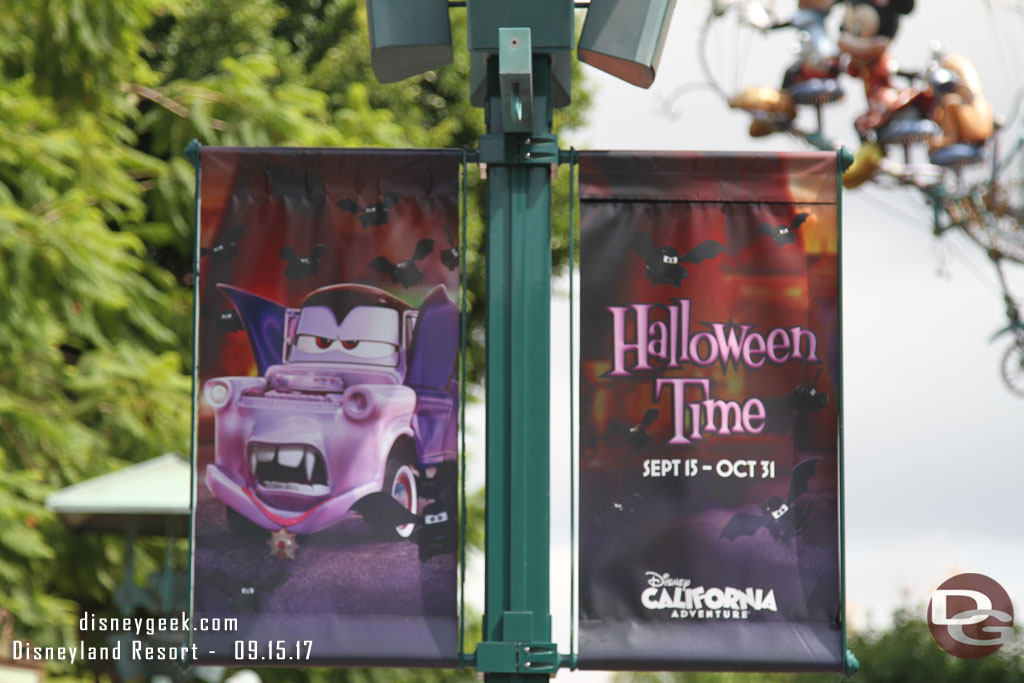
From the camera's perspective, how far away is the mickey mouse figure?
1677cm

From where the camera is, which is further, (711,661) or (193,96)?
(193,96)

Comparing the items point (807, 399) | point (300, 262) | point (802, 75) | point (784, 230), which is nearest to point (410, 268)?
point (300, 262)

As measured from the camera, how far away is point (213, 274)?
16.1 ft

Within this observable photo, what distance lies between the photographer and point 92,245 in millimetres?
12031

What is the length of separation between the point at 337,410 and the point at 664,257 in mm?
1277

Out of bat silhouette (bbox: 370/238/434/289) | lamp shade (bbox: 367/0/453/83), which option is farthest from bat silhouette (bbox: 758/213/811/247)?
lamp shade (bbox: 367/0/453/83)

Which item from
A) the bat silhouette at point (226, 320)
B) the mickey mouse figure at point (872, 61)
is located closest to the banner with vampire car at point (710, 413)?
the bat silhouette at point (226, 320)

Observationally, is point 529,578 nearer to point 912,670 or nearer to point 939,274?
point 939,274

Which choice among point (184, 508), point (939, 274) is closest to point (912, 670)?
point (939, 274)

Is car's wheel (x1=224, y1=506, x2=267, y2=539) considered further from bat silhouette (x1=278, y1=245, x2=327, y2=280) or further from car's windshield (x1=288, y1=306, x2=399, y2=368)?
bat silhouette (x1=278, y1=245, x2=327, y2=280)

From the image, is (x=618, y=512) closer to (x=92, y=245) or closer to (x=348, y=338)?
(x=348, y=338)

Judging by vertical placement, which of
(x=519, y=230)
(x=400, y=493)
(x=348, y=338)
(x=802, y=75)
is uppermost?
(x=802, y=75)

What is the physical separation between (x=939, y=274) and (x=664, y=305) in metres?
12.7

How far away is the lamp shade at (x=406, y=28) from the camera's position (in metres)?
4.86
